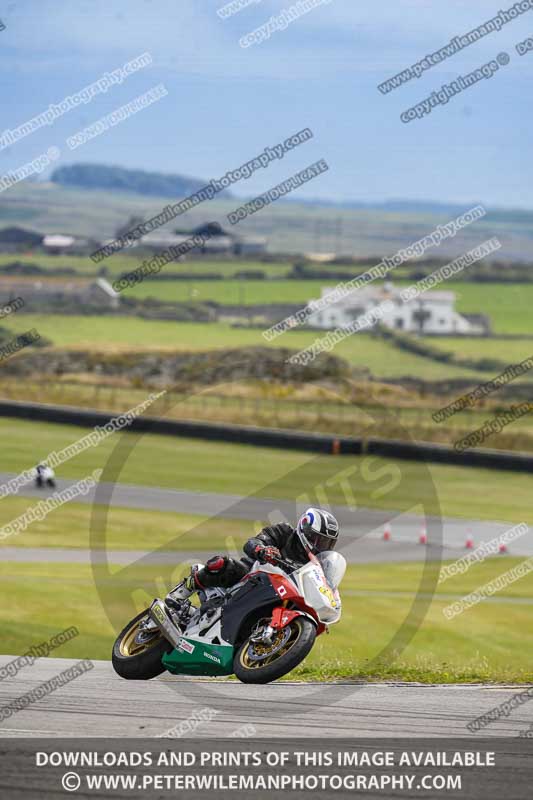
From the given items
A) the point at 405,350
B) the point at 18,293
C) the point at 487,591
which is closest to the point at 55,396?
the point at 487,591

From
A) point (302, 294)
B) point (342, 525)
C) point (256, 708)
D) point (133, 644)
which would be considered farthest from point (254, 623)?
point (302, 294)

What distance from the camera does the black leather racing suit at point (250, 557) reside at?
1109 centimetres

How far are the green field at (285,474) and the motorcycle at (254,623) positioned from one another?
28769 millimetres

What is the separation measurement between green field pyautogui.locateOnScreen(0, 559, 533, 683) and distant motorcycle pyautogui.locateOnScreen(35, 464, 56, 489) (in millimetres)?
11007

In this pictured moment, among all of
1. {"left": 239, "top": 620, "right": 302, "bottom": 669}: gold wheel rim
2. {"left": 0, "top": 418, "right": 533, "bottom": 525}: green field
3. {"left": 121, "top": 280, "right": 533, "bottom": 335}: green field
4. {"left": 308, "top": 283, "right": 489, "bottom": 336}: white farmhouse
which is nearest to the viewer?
{"left": 239, "top": 620, "right": 302, "bottom": 669}: gold wheel rim

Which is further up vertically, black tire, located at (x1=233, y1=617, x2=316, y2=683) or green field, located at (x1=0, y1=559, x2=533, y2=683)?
black tire, located at (x1=233, y1=617, x2=316, y2=683)

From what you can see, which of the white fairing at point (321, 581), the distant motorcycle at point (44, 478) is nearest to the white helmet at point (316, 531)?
the white fairing at point (321, 581)

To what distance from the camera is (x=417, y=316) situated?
135 meters

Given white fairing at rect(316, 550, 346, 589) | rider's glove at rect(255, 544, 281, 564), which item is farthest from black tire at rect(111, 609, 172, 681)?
white fairing at rect(316, 550, 346, 589)

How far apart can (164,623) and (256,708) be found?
142 cm

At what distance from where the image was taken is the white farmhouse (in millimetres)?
133250

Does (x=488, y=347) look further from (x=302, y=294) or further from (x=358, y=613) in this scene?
(x=358, y=613)

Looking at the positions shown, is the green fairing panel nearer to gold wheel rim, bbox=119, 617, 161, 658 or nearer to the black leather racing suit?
gold wheel rim, bbox=119, 617, 161, 658

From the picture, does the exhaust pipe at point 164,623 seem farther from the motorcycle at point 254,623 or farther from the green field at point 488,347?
the green field at point 488,347
